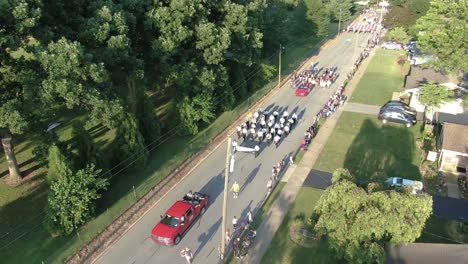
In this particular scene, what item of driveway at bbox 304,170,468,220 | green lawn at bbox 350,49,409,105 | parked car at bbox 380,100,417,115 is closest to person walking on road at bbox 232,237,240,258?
driveway at bbox 304,170,468,220

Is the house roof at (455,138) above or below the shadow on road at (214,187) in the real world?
above

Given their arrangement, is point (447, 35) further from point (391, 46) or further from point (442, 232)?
point (391, 46)

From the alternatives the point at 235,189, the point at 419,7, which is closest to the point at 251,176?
the point at 235,189

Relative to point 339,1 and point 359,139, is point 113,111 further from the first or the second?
point 339,1

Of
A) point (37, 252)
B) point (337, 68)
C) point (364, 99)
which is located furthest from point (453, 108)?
point (37, 252)

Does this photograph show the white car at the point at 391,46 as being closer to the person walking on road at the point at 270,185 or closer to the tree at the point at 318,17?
the tree at the point at 318,17

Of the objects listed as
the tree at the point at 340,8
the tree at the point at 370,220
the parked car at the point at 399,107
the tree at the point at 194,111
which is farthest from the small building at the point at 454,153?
the tree at the point at 340,8

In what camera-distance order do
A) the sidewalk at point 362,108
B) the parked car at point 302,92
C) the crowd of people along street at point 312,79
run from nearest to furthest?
the sidewalk at point 362,108, the parked car at point 302,92, the crowd of people along street at point 312,79
